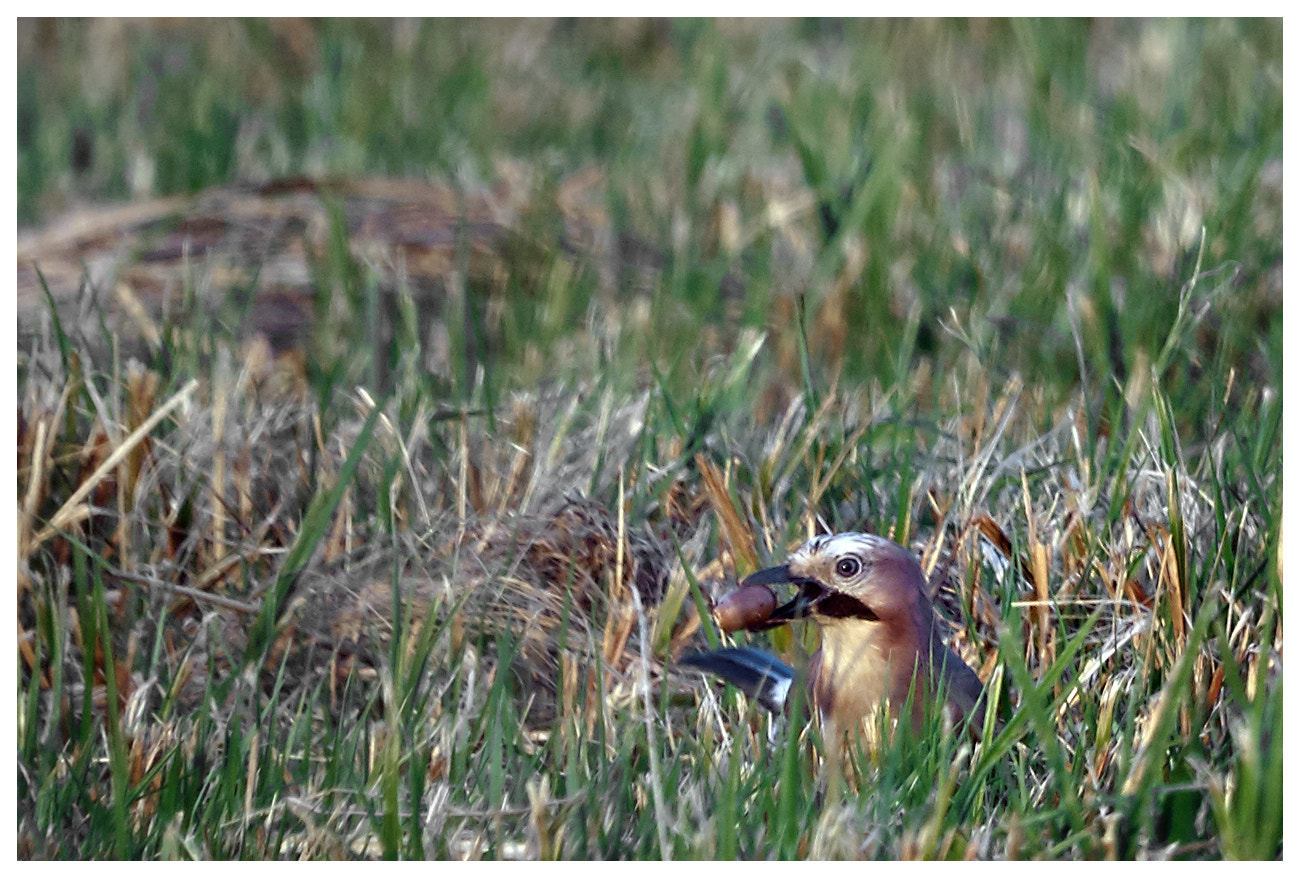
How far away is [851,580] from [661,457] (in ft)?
1.53

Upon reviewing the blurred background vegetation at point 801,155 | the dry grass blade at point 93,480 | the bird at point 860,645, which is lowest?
the bird at point 860,645

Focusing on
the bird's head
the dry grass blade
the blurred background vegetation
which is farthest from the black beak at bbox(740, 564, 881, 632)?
the dry grass blade

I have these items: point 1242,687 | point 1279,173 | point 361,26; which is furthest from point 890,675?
point 361,26

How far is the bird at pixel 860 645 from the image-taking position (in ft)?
6.03

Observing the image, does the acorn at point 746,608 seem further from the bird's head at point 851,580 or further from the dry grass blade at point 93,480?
the dry grass blade at point 93,480

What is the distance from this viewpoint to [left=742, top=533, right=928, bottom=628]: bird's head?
6.09 ft

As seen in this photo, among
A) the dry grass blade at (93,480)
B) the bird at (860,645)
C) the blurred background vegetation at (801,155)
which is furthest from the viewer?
the blurred background vegetation at (801,155)

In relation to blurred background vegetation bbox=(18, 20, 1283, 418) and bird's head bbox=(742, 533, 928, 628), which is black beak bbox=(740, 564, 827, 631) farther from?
blurred background vegetation bbox=(18, 20, 1283, 418)

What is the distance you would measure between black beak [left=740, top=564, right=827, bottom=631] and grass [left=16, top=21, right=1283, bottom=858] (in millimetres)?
31

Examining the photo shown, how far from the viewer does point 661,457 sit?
2.27 m

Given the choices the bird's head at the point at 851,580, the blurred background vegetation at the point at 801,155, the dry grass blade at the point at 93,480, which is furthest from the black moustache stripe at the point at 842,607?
the dry grass blade at the point at 93,480

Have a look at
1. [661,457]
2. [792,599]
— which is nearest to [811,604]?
[792,599]

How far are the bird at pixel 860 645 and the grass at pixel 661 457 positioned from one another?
1.3 inches

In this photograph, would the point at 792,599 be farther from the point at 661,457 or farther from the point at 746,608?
the point at 661,457
